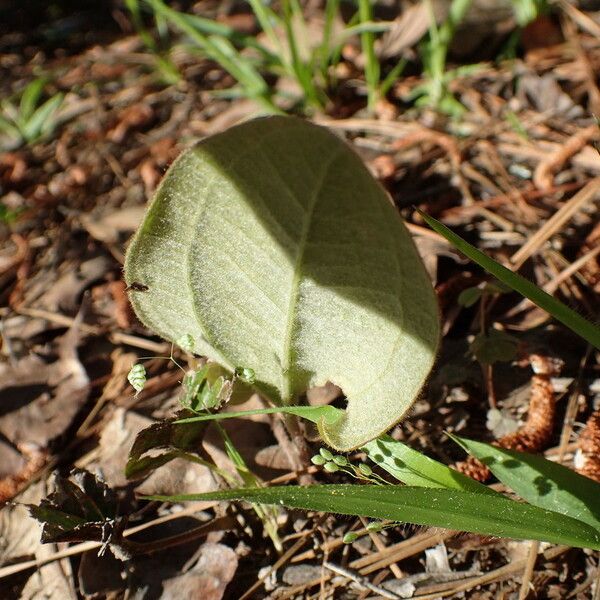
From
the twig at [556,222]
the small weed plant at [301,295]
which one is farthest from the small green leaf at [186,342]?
the twig at [556,222]

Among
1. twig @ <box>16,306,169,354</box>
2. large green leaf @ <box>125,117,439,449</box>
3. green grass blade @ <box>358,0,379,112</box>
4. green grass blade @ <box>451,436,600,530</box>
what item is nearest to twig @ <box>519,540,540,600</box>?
green grass blade @ <box>451,436,600,530</box>

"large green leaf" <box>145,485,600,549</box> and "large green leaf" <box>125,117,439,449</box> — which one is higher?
"large green leaf" <box>125,117,439,449</box>

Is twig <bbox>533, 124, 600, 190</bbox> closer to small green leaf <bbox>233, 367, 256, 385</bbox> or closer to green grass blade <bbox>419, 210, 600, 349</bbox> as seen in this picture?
green grass blade <bbox>419, 210, 600, 349</bbox>

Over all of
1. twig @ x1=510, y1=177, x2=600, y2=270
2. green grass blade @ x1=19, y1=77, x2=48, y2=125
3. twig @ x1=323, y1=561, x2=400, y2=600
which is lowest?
twig @ x1=323, y1=561, x2=400, y2=600

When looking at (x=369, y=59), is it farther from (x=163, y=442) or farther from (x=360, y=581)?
(x=360, y=581)

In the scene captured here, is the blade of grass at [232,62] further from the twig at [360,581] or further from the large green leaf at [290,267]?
the twig at [360,581]

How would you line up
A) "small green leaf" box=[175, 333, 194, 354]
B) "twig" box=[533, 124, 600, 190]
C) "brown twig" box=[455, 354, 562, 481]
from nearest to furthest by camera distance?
"small green leaf" box=[175, 333, 194, 354], "brown twig" box=[455, 354, 562, 481], "twig" box=[533, 124, 600, 190]

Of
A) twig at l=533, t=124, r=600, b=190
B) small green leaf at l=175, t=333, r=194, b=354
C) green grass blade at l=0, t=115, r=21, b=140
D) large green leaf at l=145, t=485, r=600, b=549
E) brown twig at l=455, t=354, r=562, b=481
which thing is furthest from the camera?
→ green grass blade at l=0, t=115, r=21, b=140

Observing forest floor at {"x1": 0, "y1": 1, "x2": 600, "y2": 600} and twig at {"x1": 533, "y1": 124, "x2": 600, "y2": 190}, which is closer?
forest floor at {"x1": 0, "y1": 1, "x2": 600, "y2": 600}
